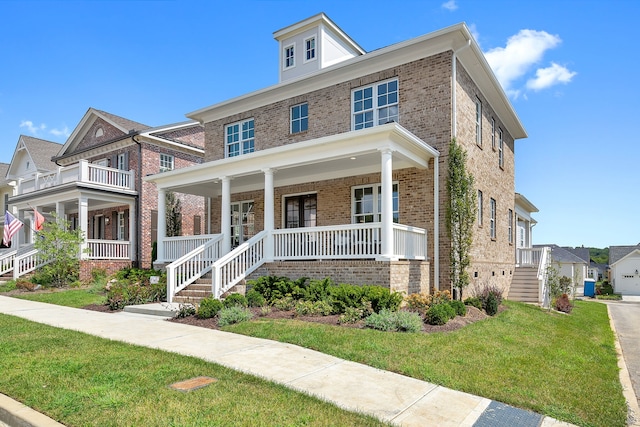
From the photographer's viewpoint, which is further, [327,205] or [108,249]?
[108,249]

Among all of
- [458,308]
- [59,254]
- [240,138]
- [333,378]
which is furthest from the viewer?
[59,254]

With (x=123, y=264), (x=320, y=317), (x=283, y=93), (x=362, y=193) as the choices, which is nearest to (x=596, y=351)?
(x=320, y=317)

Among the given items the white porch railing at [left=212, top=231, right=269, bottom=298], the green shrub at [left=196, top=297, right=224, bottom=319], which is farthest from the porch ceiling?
the green shrub at [left=196, top=297, right=224, bottom=319]

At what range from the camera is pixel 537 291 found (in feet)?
60.1

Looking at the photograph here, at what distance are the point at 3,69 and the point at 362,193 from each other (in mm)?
11931

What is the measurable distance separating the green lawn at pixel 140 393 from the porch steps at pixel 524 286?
51.8ft

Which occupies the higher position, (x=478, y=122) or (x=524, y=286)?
(x=478, y=122)

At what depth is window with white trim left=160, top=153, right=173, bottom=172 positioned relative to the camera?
23.6 meters

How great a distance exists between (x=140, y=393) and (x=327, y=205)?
10.8m

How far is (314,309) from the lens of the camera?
1004 cm

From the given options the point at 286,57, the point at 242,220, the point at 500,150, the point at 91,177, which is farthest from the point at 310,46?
the point at 91,177

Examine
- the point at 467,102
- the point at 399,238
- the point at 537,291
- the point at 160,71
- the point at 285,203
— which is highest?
the point at 160,71

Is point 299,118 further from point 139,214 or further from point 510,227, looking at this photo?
point 139,214

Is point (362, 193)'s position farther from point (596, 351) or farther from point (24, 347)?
point (24, 347)
